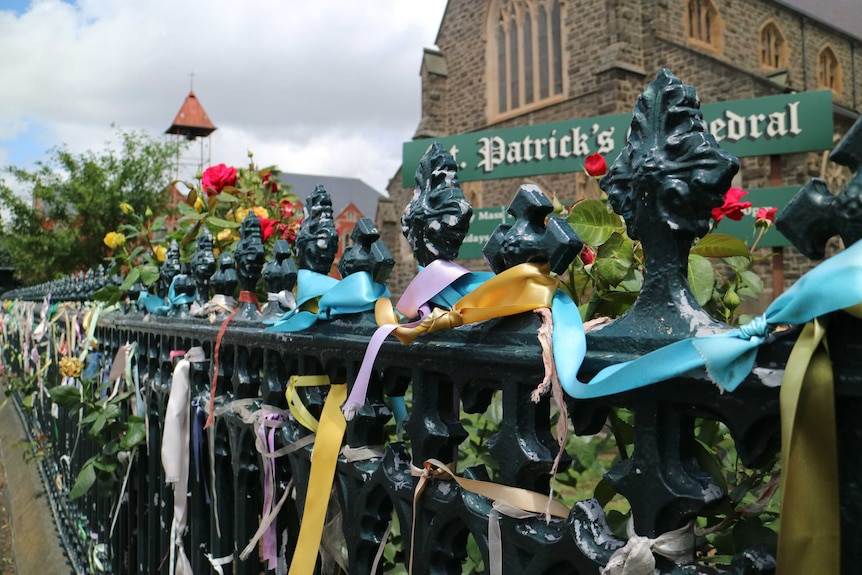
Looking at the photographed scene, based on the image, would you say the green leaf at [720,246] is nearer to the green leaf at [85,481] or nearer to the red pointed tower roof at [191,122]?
the green leaf at [85,481]

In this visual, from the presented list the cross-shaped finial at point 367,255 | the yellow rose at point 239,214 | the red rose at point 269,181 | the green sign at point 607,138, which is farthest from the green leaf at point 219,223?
the green sign at point 607,138

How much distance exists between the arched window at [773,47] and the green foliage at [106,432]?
21798mm

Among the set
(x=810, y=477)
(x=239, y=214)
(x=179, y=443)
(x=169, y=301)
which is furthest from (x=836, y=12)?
(x=810, y=477)

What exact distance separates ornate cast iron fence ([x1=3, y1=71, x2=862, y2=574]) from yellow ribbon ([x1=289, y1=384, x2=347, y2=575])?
12mm

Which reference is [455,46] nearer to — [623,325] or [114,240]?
[114,240]

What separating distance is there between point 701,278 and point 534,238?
50 cm

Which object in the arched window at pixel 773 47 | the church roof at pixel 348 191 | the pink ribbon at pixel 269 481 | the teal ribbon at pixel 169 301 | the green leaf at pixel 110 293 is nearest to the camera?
the pink ribbon at pixel 269 481

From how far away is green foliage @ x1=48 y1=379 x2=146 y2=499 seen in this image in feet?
7.63

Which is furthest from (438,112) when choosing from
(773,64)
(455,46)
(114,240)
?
(114,240)

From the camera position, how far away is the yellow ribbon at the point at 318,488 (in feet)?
3.76

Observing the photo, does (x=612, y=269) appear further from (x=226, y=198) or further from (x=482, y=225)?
(x=482, y=225)

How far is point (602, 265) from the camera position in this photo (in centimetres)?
121

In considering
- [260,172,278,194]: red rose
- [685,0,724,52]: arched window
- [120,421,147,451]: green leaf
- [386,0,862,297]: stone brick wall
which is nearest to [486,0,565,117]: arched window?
[386,0,862,297]: stone brick wall

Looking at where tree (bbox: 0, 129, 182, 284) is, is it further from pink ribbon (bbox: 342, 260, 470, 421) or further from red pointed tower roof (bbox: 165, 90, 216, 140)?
red pointed tower roof (bbox: 165, 90, 216, 140)
